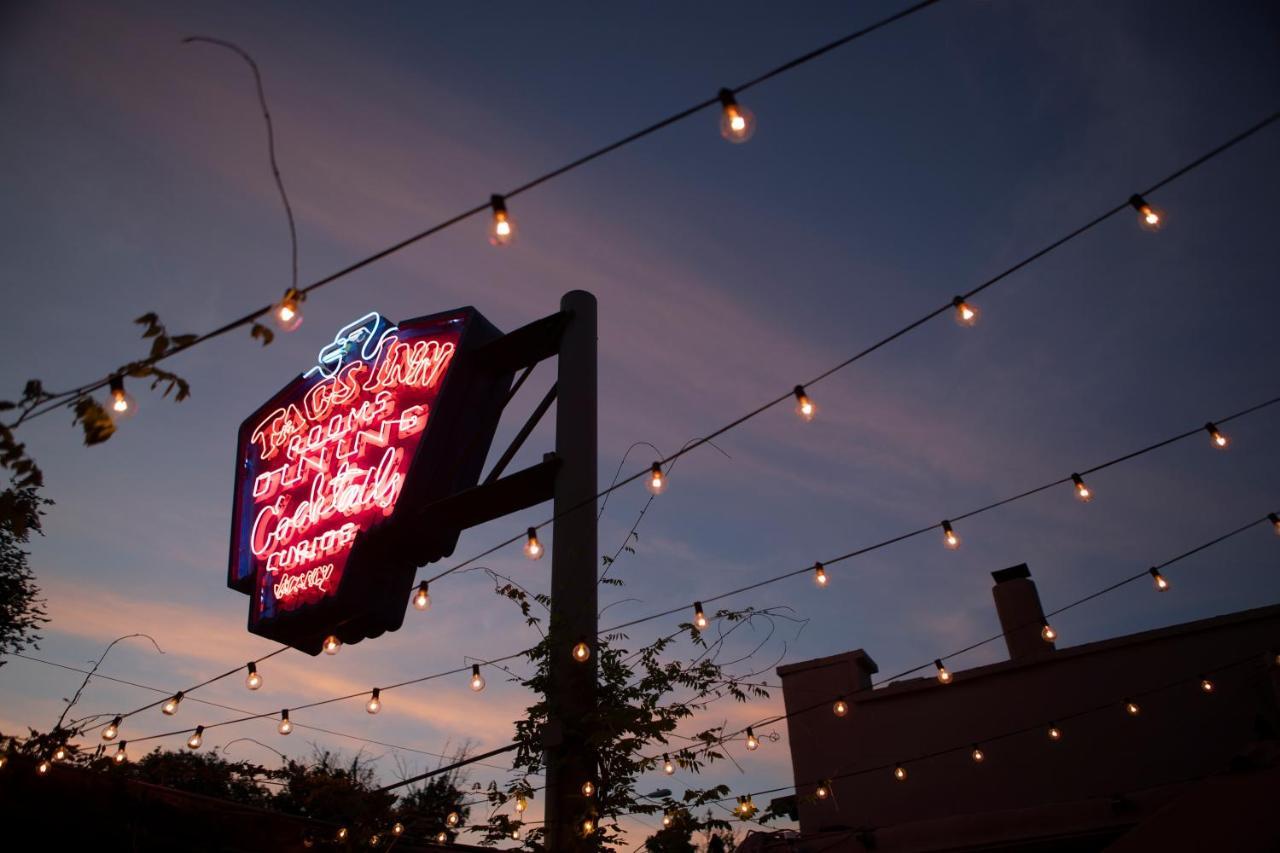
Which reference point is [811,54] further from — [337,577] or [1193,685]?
[1193,685]

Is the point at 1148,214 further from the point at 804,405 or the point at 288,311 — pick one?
the point at 288,311

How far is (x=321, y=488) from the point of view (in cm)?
889

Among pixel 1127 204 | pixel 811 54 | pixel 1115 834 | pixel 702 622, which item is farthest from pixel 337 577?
pixel 1115 834

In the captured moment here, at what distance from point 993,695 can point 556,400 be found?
814cm

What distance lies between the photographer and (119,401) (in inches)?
162

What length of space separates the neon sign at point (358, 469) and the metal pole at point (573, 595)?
1.34 meters

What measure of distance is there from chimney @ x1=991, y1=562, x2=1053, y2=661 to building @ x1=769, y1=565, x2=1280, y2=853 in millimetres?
51

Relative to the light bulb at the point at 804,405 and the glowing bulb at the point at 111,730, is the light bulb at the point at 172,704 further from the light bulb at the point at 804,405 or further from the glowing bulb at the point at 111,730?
the light bulb at the point at 804,405

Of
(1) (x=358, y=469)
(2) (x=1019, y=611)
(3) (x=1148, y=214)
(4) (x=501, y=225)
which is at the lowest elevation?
(4) (x=501, y=225)

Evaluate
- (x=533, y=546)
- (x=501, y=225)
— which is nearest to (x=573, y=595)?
(x=533, y=546)

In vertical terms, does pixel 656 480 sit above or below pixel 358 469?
below

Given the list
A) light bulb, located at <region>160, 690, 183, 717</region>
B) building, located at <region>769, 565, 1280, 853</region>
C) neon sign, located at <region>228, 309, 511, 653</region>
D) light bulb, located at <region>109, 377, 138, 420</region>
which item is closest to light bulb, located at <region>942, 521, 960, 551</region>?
building, located at <region>769, 565, 1280, 853</region>

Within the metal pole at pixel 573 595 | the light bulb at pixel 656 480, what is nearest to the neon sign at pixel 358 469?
the metal pole at pixel 573 595

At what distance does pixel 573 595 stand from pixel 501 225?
10.4ft
